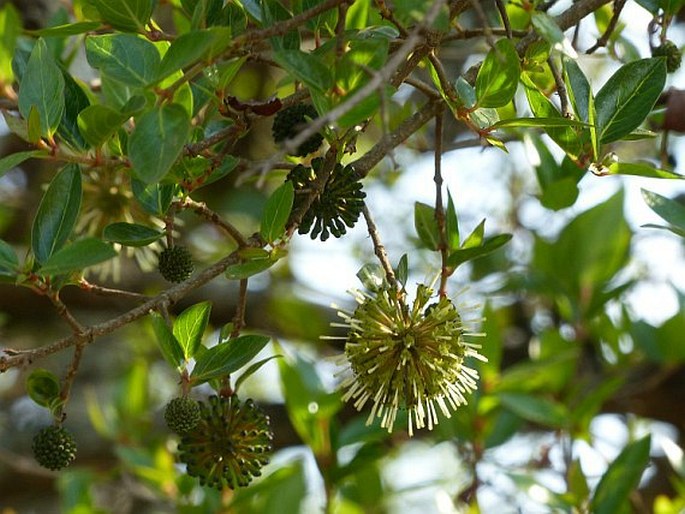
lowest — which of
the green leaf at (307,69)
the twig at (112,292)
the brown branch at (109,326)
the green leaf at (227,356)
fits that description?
the green leaf at (227,356)

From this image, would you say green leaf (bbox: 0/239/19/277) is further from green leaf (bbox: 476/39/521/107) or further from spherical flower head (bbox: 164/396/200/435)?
green leaf (bbox: 476/39/521/107)

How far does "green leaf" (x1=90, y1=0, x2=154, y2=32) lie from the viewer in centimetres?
83

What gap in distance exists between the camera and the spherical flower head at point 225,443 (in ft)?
2.99

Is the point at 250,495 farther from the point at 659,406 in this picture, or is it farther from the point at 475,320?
the point at 659,406

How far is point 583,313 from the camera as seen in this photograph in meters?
1.70

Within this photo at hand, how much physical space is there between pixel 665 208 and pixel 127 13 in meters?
0.48

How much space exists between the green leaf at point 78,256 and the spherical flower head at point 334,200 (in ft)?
0.65

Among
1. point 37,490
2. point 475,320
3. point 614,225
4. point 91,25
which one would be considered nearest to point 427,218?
point 475,320

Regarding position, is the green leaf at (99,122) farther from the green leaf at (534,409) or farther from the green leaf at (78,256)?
the green leaf at (534,409)

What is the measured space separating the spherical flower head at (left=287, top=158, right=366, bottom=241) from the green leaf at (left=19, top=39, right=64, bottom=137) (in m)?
0.20

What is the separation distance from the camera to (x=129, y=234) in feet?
2.70

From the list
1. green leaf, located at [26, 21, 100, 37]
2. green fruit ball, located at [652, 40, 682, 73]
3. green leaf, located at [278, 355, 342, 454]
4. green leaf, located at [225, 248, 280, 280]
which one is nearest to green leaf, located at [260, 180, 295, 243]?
green leaf, located at [225, 248, 280, 280]

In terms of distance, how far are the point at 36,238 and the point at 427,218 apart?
368mm

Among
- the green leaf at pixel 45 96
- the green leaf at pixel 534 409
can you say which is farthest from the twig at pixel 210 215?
the green leaf at pixel 534 409
